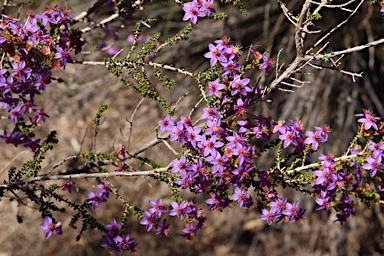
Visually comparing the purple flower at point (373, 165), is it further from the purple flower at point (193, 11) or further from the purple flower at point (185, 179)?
the purple flower at point (193, 11)

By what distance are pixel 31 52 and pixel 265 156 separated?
9.30 ft

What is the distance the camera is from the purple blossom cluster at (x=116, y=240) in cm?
199

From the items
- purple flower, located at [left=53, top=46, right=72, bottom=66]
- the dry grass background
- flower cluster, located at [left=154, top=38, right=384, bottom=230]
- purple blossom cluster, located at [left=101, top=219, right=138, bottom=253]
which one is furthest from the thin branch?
the dry grass background

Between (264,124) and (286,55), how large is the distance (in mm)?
2539

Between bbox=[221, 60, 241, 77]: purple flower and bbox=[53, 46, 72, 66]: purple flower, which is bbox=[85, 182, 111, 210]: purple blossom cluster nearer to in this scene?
bbox=[53, 46, 72, 66]: purple flower

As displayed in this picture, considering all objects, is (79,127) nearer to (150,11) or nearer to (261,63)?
(150,11)

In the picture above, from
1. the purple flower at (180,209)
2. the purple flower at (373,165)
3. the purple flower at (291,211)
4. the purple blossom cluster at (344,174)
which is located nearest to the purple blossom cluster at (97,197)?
the purple flower at (180,209)

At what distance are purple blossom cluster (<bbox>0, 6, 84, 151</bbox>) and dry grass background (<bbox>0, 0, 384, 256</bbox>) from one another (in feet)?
7.15

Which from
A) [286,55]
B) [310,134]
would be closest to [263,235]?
[286,55]

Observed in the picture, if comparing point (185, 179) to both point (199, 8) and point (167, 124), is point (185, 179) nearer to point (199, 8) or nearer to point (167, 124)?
point (167, 124)

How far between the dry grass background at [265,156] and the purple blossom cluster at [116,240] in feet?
8.14

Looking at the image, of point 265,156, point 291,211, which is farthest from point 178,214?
point 265,156

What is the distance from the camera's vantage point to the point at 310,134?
6.54 ft

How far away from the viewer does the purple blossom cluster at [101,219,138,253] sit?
1.99 meters
